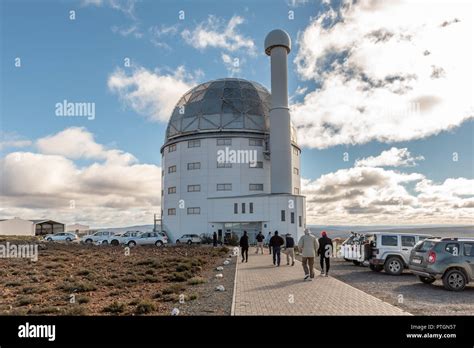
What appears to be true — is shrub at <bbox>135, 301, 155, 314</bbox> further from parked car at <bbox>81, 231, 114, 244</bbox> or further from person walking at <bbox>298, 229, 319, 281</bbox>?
parked car at <bbox>81, 231, 114, 244</bbox>

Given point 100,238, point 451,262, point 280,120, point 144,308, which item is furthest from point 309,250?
point 280,120

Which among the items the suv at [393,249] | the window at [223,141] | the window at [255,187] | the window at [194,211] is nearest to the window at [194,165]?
the window at [223,141]

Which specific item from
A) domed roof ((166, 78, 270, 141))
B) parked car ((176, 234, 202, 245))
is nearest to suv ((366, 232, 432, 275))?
parked car ((176, 234, 202, 245))

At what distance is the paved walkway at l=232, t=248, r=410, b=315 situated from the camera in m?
8.17

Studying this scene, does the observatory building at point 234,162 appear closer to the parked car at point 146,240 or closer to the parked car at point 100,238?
the parked car at point 146,240

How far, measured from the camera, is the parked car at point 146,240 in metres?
38.3

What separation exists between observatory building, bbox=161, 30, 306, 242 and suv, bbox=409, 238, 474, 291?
1335 inches

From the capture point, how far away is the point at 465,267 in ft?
38.5

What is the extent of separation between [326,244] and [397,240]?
3436 millimetres

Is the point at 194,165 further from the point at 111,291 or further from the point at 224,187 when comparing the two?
the point at 111,291

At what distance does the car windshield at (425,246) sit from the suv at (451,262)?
178 mm

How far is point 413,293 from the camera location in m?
11.3
